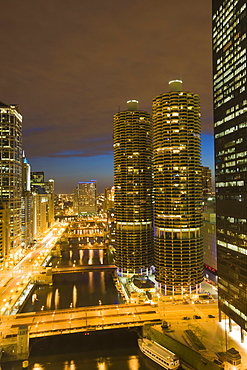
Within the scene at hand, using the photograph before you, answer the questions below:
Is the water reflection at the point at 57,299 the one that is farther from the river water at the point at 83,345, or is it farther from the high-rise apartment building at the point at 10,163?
the high-rise apartment building at the point at 10,163

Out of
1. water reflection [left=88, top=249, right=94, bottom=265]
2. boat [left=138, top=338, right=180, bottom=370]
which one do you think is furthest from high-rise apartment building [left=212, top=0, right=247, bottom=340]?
water reflection [left=88, top=249, right=94, bottom=265]

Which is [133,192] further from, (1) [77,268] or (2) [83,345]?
(2) [83,345]

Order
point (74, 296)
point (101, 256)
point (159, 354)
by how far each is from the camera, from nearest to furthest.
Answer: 1. point (159, 354)
2. point (74, 296)
3. point (101, 256)

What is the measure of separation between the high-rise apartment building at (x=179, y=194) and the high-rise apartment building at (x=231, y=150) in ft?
75.8

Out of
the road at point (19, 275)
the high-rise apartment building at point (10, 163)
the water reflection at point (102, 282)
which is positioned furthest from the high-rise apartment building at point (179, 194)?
the high-rise apartment building at point (10, 163)

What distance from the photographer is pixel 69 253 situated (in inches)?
6009

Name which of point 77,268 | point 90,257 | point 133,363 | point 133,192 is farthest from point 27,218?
point 133,363

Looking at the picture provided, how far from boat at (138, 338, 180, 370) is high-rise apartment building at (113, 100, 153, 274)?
40281 mm

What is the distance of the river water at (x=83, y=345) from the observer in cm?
5328

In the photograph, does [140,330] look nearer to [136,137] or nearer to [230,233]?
[230,233]

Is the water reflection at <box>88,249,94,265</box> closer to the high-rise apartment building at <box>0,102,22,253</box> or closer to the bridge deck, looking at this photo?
the bridge deck

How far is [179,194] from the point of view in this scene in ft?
273

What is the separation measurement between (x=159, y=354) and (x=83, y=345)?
55.6 feet

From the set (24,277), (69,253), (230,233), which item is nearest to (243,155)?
(230,233)
